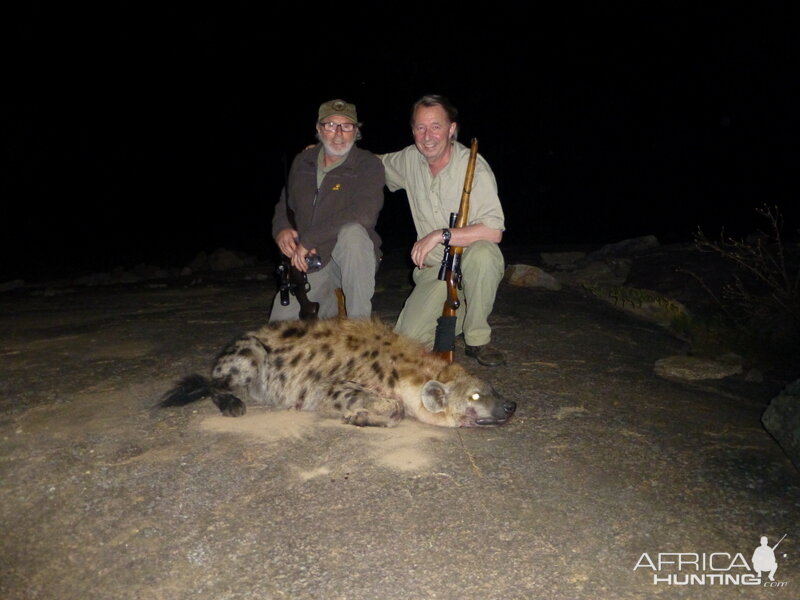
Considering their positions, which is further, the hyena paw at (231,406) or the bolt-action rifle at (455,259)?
the bolt-action rifle at (455,259)

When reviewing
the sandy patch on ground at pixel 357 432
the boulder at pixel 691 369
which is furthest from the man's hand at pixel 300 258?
the boulder at pixel 691 369

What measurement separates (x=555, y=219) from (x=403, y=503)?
1709cm

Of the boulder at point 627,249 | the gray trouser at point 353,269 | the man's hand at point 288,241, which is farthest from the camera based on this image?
the boulder at point 627,249

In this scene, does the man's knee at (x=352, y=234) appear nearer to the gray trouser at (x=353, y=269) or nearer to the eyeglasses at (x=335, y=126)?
the gray trouser at (x=353, y=269)

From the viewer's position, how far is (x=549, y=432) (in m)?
2.48

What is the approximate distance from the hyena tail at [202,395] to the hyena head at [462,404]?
2.47ft

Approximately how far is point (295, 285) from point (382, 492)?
1.63 m

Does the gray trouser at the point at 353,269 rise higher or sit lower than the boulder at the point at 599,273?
higher

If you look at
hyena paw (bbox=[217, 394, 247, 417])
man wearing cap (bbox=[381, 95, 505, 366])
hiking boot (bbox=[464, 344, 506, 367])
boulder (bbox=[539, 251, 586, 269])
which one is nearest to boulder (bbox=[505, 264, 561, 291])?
boulder (bbox=[539, 251, 586, 269])

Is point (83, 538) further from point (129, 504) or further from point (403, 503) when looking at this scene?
point (403, 503)

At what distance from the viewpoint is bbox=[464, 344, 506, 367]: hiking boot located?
3.22 meters

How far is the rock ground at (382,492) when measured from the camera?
5.42 ft

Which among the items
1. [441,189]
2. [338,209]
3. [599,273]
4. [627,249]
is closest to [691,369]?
[441,189]

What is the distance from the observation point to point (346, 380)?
2.78m
